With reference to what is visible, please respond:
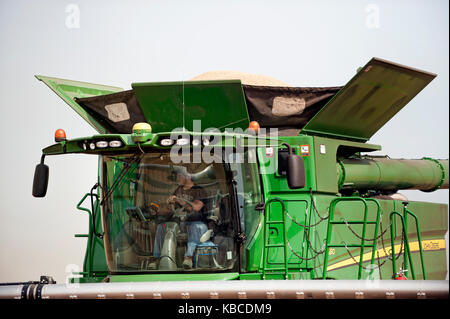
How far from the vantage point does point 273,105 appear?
8.27 m

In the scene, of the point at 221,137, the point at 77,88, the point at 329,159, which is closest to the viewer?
the point at 221,137

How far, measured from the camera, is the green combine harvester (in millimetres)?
6938

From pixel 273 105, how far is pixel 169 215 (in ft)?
6.64

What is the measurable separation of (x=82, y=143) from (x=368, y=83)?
345 cm

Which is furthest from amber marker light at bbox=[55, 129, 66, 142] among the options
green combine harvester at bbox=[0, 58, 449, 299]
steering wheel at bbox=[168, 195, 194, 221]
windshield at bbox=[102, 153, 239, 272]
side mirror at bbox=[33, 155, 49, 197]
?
steering wheel at bbox=[168, 195, 194, 221]

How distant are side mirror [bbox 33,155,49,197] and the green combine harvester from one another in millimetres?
13

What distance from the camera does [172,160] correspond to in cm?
726

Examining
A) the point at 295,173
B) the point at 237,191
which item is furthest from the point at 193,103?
the point at 295,173

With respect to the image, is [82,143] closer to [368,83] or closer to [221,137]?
[221,137]

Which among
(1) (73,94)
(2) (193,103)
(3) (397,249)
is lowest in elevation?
(3) (397,249)

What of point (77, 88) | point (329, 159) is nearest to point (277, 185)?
point (329, 159)

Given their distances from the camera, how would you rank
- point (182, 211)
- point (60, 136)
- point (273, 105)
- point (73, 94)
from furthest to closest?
Answer: point (73, 94) < point (273, 105) < point (60, 136) < point (182, 211)

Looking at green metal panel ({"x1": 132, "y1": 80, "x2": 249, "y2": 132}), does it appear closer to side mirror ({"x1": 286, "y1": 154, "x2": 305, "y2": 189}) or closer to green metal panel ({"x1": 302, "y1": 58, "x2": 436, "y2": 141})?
green metal panel ({"x1": 302, "y1": 58, "x2": 436, "y2": 141})

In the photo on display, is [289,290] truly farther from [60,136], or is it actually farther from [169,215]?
[60,136]
